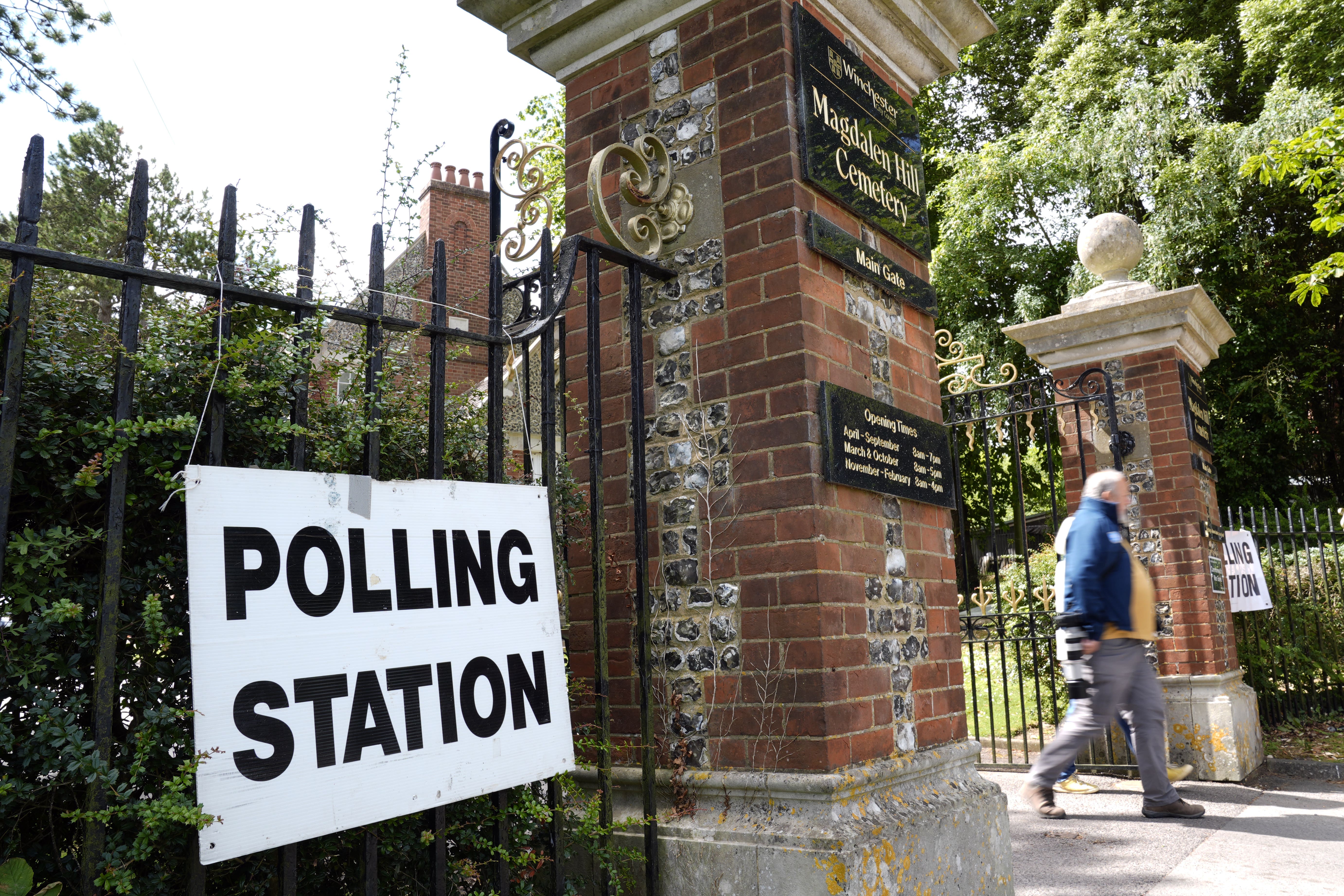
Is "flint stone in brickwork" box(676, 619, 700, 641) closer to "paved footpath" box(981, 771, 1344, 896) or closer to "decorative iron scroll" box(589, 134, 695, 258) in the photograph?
"decorative iron scroll" box(589, 134, 695, 258)

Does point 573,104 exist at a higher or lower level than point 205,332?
higher

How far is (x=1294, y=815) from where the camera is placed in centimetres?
546

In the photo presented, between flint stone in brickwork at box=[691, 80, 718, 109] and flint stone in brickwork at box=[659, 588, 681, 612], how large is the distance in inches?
72.7

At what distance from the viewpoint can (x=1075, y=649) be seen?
15.4 ft

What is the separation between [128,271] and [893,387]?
275 cm

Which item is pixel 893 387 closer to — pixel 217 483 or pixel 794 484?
pixel 794 484

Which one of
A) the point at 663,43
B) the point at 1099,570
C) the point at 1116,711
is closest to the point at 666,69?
the point at 663,43

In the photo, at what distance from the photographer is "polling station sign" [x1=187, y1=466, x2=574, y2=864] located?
2.08 m

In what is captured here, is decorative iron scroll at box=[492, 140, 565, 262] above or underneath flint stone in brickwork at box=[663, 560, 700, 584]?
above

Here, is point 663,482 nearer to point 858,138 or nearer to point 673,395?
point 673,395

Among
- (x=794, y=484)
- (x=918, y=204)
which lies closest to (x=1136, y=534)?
(x=918, y=204)

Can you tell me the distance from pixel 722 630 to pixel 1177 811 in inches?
144

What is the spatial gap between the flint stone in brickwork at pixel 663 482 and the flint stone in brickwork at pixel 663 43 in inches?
66.7

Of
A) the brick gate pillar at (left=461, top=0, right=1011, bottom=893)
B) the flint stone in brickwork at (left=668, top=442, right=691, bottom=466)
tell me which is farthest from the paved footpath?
the flint stone in brickwork at (left=668, top=442, right=691, bottom=466)
